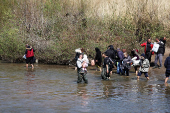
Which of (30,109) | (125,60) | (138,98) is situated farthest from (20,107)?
(125,60)

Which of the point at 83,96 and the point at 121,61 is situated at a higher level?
the point at 121,61

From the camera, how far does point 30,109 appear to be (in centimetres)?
930

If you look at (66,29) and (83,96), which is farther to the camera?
(66,29)

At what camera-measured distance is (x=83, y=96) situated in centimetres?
1153

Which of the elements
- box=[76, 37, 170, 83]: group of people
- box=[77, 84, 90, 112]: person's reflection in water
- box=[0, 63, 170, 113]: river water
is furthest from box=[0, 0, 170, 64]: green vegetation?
box=[77, 84, 90, 112]: person's reflection in water

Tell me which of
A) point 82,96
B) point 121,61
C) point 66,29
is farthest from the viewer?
point 66,29

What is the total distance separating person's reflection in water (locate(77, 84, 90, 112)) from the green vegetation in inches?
395

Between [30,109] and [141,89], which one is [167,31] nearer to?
[141,89]

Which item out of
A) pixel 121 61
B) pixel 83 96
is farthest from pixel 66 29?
pixel 83 96

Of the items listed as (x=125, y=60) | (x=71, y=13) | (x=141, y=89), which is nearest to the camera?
(x=141, y=89)

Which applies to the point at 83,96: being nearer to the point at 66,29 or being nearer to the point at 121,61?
the point at 121,61

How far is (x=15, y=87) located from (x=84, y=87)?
9.22 feet

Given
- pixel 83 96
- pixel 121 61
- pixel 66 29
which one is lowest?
pixel 83 96

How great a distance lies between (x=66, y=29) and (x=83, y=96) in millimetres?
15135
